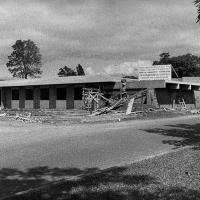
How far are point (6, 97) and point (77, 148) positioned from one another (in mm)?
29014

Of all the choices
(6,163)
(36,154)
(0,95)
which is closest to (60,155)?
(36,154)

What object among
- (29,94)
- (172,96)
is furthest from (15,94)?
(172,96)

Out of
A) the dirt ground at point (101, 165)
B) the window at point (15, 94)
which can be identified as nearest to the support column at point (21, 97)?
the window at point (15, 94)

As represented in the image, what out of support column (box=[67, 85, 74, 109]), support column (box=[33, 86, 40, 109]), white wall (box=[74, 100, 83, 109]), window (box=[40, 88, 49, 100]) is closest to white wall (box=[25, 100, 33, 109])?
support column (box=[33, 86, 40, 109])

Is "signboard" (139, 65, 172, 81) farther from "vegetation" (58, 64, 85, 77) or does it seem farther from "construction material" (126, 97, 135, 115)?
"vegetation" (58, 64, 85, 77)

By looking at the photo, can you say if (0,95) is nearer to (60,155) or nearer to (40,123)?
(40,123)

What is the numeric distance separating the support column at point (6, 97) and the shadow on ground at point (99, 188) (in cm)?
3164

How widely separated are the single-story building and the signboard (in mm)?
1147

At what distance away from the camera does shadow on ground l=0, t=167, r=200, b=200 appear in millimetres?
5770

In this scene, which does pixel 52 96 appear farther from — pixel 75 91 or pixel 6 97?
pixel 6 97

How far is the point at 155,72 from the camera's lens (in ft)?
107

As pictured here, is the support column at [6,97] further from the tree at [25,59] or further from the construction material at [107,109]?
the tree at [25,59]

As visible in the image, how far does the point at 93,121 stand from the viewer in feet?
70.8

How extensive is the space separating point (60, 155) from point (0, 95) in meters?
31.4
